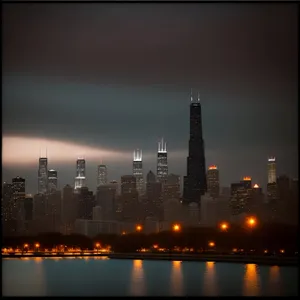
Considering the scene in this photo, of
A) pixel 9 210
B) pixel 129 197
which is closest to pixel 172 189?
pixel 129 197

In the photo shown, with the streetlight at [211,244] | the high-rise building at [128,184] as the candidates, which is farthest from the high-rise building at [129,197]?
the streetlight at [211,244]

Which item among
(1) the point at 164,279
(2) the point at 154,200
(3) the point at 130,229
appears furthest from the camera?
(3) the point at 130,229

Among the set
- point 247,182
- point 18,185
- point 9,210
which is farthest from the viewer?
point 9,210

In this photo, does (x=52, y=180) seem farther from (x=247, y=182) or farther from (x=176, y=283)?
(x=176, y=283)

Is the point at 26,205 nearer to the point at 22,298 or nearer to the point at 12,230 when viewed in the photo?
the point at 12,230

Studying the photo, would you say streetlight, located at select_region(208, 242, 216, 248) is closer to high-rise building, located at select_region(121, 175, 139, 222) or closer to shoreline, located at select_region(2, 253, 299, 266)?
shoreline, located at select_region(2, 253, 299, 266)

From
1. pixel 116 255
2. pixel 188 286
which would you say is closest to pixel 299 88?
pixel 188 286
